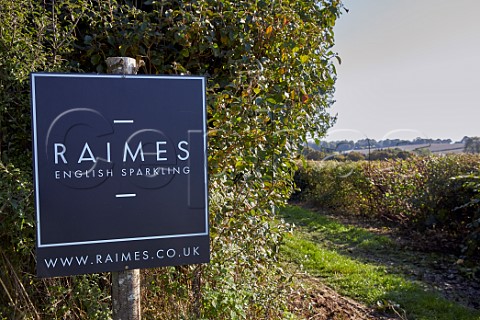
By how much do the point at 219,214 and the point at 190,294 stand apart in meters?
0.50

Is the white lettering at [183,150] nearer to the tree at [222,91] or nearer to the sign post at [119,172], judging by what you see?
the sign post at [119,172]

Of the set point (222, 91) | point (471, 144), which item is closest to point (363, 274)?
point (222, 91)

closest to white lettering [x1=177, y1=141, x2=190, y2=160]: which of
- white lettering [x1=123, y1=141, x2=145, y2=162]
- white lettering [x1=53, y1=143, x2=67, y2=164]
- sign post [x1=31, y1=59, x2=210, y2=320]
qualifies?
sign post [x1=31, y1=59, x2=210, y2=320]

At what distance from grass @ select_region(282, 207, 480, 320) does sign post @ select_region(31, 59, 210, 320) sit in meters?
1.22

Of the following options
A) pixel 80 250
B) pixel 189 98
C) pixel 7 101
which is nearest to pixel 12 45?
pixel 7 101

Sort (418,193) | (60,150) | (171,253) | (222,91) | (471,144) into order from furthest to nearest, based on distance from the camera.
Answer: (471,144) → (418,193) → (222,91) → (171,253) → (60,150)

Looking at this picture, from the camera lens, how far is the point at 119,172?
1523mm

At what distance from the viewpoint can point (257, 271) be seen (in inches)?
98.7

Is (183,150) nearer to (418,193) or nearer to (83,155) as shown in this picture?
(83,155)

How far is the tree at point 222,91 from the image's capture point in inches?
80.2

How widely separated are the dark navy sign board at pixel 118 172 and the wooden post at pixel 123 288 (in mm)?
100

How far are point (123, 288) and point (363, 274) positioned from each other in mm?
3355

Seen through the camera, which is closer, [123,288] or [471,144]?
[123,288]

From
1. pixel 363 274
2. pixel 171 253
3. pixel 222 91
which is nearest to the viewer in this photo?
pixel 171 253
